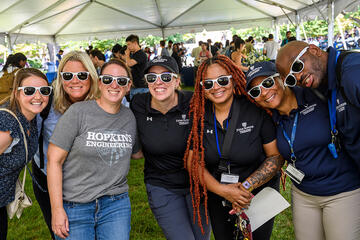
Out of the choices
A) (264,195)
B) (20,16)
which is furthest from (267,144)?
(20,16)

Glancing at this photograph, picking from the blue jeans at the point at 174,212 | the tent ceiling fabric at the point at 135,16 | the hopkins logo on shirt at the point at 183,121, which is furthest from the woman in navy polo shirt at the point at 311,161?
the tent ceiling fabric at the point at 135,16

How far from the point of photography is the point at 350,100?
1.92 meters

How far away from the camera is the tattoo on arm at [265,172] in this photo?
2480 mm

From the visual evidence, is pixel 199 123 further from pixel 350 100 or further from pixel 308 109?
pixel 350 100

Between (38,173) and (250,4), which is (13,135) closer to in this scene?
(38,173)

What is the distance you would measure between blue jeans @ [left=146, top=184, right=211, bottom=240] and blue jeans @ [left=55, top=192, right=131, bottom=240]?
0.33m

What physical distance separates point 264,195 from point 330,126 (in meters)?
0.76

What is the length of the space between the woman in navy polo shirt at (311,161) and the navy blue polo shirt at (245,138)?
10 cm

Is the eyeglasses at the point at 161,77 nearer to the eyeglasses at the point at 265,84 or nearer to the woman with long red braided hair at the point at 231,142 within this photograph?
the woman with long red braided hair at the point at 231,142

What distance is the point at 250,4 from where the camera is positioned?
16.0 meters

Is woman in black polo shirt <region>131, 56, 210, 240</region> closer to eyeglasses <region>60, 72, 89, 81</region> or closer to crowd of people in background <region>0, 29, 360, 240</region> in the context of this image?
crowd of people in background <region>0, 29, 360, 240</region>

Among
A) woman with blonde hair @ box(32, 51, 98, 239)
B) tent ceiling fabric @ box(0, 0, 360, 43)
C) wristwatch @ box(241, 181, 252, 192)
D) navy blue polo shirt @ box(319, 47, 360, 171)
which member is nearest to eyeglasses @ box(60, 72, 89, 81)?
woman with blonde hair @ box(32, 51, 98, 239)

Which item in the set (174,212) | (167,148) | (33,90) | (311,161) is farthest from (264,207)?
(33,90)

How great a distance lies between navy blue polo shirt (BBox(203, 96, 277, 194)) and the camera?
2.46 meters
